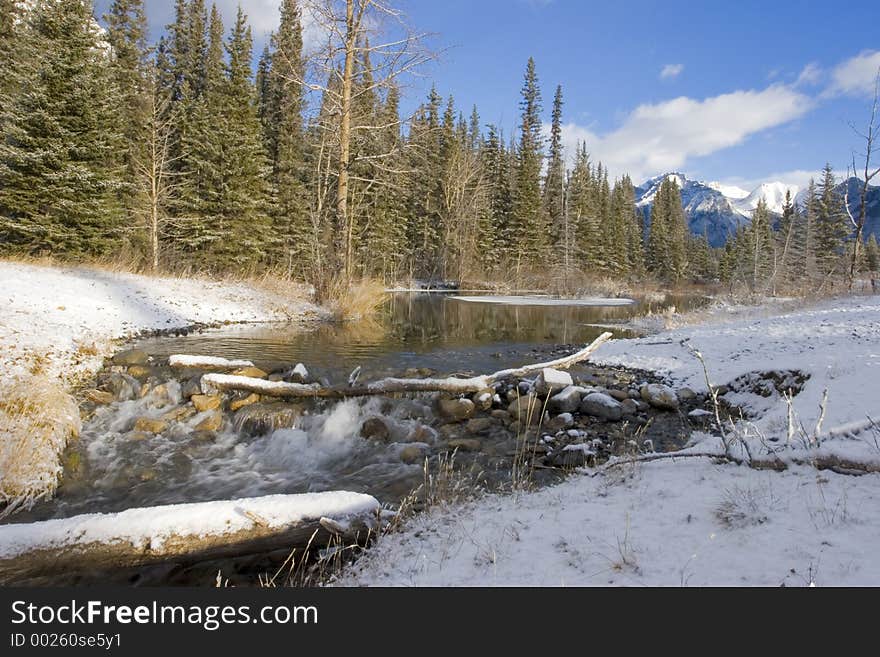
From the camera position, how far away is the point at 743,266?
183 feet

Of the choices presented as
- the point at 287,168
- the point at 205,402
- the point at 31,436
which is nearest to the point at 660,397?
the point at 205,402

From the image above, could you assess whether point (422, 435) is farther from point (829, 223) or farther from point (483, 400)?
point (829, 223)

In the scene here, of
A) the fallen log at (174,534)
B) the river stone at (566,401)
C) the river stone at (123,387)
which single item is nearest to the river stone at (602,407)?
the river stone at (566,401)

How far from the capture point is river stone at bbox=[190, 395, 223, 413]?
6161 mm

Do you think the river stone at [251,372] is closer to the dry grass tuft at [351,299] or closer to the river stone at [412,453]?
the river stone at [412,453]

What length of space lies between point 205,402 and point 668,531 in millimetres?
5739

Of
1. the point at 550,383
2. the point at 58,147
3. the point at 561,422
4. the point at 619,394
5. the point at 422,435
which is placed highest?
the point at 58,147

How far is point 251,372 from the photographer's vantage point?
279 inches

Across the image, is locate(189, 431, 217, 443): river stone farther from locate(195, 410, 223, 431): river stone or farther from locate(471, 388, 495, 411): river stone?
locate(471, 388, 495, 411): river stone

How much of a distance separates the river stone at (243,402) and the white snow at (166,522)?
3.22 m

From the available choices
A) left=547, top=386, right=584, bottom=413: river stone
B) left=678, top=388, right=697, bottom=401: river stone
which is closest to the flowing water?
left=547, top=386, right=584, bottom=413: river stone

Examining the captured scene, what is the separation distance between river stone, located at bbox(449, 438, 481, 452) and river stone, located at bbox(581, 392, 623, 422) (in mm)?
1911

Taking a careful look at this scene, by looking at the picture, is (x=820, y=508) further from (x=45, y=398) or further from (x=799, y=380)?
(x=45, y=398)

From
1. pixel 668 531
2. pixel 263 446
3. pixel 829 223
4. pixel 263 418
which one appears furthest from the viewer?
pixel 829 223
